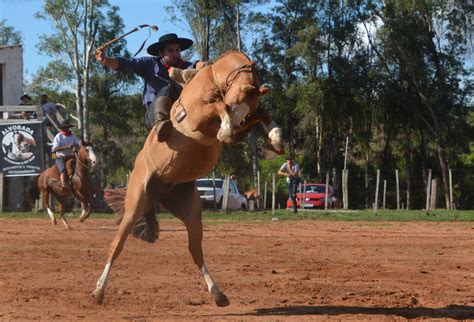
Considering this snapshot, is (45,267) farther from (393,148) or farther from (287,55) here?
(393,148)

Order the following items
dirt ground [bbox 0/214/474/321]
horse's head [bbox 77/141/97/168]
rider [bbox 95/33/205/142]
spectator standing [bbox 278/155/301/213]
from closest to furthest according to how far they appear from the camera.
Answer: dirt ground [bbox 0/214/474/321] → rider [bbox 95/33/205/142] → horse's head [bbox 77/141/97/168] → spectator standing [bbox 278/155/301/213]

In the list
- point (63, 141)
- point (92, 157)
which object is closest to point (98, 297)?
point (92, 157)

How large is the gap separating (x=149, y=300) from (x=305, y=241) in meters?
7.33

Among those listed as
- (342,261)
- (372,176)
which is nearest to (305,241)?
(342,261)

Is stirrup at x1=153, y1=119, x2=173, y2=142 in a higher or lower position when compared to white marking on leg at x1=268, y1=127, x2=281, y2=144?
higher

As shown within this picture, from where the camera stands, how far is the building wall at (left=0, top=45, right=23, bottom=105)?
37500 millimetres

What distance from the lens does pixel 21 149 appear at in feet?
99.8

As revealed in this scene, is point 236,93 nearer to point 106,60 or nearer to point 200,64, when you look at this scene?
point 200,64

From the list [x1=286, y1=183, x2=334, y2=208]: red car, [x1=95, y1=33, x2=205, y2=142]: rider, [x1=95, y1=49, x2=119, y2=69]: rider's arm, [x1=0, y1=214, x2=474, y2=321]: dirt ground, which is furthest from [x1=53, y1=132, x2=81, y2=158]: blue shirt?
[x1=286, y1=183, x2=334, y2=208]: red car

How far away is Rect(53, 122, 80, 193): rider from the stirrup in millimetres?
12224

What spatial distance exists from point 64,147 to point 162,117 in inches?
479

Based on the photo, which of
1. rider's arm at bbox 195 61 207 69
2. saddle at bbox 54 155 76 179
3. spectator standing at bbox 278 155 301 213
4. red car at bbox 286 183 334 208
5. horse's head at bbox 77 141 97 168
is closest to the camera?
rider's arm at bbox 195 61 207 69

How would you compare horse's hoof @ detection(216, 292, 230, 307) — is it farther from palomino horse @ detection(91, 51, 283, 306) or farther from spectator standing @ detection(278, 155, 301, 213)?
spectator standing @ detection(278, 155, 301, 213)

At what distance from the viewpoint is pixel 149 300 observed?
30.4 feet
